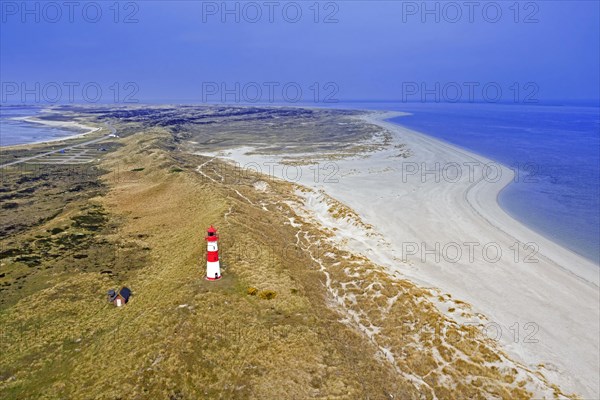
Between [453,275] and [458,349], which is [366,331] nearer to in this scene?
[458,349]

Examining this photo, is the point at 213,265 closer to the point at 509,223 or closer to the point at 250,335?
the point at 250,335

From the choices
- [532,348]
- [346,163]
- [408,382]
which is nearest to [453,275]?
[532,348]

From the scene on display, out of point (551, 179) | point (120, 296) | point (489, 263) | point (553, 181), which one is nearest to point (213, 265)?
point (120, 296)

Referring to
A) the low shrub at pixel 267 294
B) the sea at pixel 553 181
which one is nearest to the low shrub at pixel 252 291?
the low shrub at pixel 267 294

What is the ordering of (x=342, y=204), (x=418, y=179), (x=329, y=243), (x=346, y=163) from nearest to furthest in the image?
(x=329, y=243) < (x=342, y=204) < (x=418, y=179) < (x=346, y=163)

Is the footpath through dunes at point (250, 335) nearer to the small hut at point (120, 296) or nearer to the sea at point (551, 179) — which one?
the small hut at point (120, 296)

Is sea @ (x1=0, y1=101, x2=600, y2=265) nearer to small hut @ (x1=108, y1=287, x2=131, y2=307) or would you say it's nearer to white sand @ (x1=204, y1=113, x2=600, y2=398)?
white sand @ (x1=204, y1=113, x2=600, y2=398)
